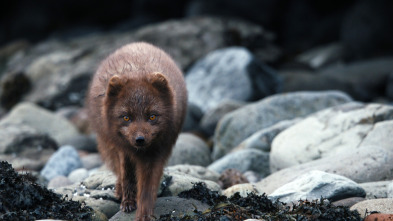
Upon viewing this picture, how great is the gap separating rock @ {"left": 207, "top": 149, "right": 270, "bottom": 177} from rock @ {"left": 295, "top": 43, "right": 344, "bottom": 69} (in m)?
12.0

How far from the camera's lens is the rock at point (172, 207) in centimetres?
683

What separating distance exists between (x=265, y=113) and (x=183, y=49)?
22.4ft

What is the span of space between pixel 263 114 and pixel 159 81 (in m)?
5.93

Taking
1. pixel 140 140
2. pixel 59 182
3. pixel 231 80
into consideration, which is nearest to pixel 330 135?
pixel 140 140

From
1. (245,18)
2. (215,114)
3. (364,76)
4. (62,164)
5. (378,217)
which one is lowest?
(378,217)

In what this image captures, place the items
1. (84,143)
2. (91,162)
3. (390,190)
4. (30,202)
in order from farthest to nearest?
(84,143)
(91,162)
(390,190)
(30,202)

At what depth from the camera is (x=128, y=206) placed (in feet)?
23.5

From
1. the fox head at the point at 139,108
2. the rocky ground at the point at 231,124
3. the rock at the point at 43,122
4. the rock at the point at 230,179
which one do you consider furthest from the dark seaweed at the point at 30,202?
the rock at the point at 43,122

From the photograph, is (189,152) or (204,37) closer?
(189,152)

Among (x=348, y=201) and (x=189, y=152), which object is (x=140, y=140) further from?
(x=189, y=152)

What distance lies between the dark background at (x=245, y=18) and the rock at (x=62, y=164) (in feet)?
44.0

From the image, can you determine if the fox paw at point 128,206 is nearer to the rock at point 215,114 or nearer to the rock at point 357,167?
the rock at point 357,167

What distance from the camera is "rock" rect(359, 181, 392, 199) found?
737 cm

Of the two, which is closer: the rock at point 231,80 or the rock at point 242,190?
the rock at point 242,190
